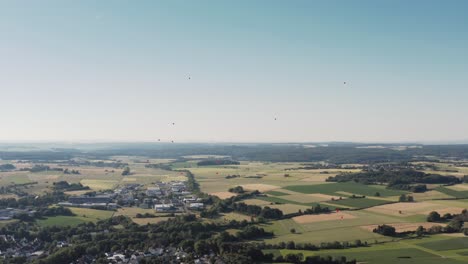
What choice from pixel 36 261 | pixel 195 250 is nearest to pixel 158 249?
pixel 195 250

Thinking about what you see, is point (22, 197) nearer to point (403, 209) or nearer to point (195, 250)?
point (195, 250)

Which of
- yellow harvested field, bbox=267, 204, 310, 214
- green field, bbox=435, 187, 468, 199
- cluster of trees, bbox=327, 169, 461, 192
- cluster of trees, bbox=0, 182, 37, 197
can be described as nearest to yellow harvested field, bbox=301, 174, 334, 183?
cluster of trees, bbox=327, 169, 461, 192

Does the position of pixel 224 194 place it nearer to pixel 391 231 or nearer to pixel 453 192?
pixel 391 231

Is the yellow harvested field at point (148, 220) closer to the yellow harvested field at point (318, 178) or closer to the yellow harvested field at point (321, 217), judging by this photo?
the yellow harvested field at point (321, 217)

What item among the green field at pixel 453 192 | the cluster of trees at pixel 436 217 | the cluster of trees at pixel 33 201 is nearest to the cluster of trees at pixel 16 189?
the cluster of trees at pixel 33 201

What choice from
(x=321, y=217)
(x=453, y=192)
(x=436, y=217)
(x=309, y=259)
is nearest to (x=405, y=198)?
(x=453, y=192)
